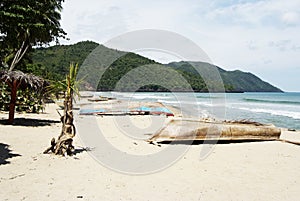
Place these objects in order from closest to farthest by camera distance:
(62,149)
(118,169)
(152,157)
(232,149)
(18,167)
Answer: (18,167) < (118,169) < (62,149) < (152,157) < (232,149)

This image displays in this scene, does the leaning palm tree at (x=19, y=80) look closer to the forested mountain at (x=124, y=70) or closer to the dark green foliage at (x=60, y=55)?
the forested mountain at (x=124, y=70)

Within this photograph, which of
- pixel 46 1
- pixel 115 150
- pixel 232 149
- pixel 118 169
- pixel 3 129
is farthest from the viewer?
pixel 46 1

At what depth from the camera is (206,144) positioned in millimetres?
8602

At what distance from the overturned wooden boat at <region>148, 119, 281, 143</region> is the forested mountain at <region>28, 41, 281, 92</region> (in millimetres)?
3088

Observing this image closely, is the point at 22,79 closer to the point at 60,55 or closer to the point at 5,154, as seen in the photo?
the point at 5,154

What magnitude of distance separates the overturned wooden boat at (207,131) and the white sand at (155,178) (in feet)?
4.32

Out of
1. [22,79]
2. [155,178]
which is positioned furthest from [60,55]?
[155,178]

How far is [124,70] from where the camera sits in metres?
45.8

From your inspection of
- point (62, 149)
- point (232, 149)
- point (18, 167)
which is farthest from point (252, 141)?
point (18, 167)

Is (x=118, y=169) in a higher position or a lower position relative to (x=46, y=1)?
lower

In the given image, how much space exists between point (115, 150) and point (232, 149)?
338cm

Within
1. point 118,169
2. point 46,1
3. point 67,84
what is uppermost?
point 46,1

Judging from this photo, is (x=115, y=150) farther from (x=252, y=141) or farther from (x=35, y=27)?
(x=35, y=27)

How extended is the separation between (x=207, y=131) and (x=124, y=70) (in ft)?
124
